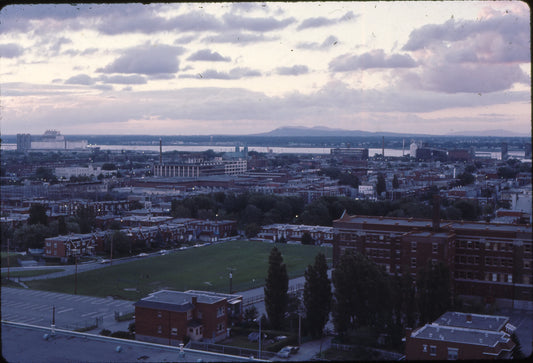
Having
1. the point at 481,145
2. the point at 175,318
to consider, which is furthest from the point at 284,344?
the point at 481,145

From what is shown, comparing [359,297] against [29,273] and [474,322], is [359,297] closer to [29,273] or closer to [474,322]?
[474,322]

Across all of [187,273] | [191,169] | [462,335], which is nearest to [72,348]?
[462,335]

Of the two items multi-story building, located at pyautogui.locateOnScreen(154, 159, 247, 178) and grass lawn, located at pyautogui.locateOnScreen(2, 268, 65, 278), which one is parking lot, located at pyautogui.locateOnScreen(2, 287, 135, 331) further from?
multi-story building, located at pyautogui.locateOnScreen(154, 159, 247, 178)

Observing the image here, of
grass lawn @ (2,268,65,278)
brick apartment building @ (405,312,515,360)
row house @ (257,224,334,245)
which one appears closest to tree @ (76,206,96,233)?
grass lawn @ (2,268,65,278)

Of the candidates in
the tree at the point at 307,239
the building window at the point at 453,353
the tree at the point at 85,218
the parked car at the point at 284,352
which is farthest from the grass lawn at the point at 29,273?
the building window at the point at 453,353

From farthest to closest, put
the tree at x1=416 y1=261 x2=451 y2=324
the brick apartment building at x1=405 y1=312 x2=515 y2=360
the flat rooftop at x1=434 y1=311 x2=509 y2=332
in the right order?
the tree at x1=416 y1=261 x2=451 y2=324 < the flat rooftop at x1=434 y1=311 x2=509 y2=332 < the brick apartment building at x1=405 y1=312 x2=515 y2=360

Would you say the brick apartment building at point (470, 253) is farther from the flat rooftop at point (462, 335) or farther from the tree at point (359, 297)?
the flat rooftop at point (462, 335)
